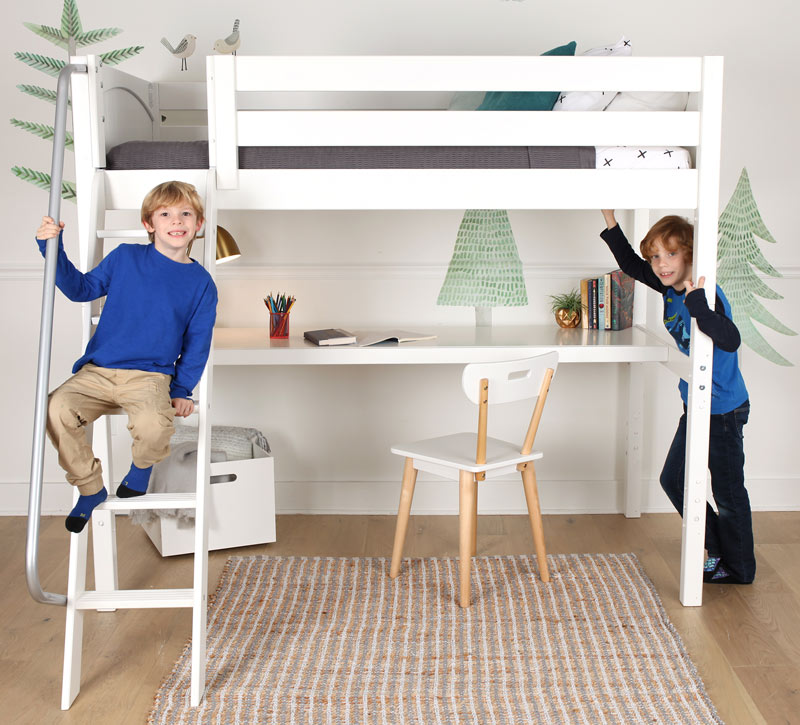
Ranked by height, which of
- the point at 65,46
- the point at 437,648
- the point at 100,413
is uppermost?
the point at 65,46

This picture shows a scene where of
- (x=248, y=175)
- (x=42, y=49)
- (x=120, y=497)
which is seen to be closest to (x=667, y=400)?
(x=248, y=175)

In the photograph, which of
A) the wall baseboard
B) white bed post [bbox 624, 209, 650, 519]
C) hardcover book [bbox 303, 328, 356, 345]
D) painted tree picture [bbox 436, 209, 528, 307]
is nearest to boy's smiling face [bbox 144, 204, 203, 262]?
hardcover book [bbox 303, 328, 356, 345]

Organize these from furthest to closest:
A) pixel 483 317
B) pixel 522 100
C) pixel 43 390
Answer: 1. pixel 483 317
2. pixel 522 100
3. pixel 43 390

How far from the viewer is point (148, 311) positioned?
2080mm

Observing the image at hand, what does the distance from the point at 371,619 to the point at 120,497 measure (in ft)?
2.62

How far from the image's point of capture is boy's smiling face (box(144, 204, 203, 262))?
2.08 metres

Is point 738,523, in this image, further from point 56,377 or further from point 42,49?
point 42,49

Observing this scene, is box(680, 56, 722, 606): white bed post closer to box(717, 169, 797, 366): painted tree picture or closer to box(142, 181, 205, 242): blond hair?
box(717, 169, 797, 366): painted tree picture

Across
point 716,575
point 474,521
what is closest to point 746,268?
point 716,575

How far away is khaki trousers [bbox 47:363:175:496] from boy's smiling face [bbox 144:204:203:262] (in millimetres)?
307

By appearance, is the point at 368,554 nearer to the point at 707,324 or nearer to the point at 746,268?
the point at 707,324

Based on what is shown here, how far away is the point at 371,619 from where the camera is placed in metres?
2.45

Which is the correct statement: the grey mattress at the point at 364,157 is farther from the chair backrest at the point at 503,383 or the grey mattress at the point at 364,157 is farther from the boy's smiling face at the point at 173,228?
the chair backrest at the point at 503,383

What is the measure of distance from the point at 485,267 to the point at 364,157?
0.99 metres
